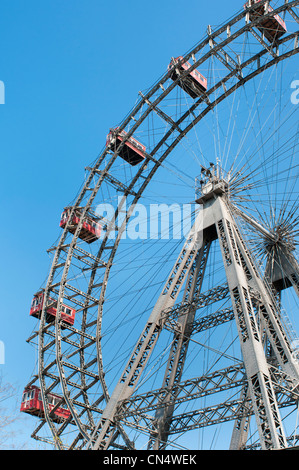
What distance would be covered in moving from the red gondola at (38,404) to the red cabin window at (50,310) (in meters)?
3.74

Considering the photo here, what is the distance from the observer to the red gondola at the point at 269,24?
22.5 metres

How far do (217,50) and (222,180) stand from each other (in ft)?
20.3

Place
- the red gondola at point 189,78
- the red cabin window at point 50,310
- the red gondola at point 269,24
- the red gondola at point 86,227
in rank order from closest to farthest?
the red gondola at point 269,24, the red gondola at point 189,78, the red cabin window at point 50,310, the red gondola at point 86,227

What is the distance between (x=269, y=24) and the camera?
2277 cm

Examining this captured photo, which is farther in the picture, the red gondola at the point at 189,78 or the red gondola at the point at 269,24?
the red gondola at the point at 189,78

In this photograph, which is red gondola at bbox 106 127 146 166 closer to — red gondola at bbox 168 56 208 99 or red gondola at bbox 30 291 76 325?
red gondola at bbox 168 56 208 99

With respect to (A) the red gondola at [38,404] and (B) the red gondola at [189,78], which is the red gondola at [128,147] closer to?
(B) the red gondola at [189,78]

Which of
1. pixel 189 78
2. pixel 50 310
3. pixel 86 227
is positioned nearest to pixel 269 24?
pixel 189 78

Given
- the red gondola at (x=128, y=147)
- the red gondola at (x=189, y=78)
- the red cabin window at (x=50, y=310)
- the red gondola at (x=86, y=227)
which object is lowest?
the red cabin window at (x=50, y=310)

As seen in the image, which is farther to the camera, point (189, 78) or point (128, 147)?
point (128, 147)

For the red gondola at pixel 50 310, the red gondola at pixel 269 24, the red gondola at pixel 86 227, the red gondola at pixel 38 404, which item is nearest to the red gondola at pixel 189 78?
the red gondola at pixel 269 24

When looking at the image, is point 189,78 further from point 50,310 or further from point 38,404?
point 38,404
